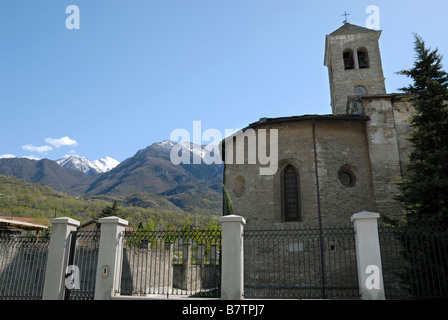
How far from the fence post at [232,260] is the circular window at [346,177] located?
26.6 feet

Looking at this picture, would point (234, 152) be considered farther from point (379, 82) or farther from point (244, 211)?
point (379, 82)

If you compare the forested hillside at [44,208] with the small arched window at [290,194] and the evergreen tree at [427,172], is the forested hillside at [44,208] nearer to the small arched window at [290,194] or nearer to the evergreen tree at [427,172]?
the small arched window at [290,194]

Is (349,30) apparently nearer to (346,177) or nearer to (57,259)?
(346,177)

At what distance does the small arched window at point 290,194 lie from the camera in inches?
607

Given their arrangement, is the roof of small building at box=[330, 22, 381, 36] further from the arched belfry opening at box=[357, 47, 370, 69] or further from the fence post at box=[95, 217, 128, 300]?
the fence post at box=[95, 217, 128, 300]

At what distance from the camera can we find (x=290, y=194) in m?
15.8

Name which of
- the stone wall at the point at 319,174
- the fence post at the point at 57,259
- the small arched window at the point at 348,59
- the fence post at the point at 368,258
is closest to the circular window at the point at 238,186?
the stone wall at the point at 319,174

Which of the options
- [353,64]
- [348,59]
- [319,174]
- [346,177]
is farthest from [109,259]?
[348,59]

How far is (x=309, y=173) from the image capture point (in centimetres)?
1520

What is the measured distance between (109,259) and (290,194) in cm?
921

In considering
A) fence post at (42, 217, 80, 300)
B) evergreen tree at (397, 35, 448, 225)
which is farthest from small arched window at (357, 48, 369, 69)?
fence post at (42, 217, 80, 300)

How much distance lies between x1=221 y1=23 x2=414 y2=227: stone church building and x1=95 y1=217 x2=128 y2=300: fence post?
7.61m

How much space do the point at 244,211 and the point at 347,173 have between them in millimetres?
5359
